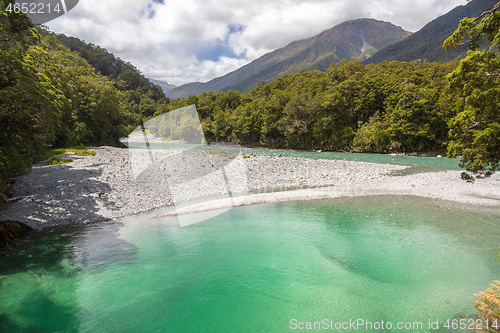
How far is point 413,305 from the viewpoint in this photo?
7070 mm

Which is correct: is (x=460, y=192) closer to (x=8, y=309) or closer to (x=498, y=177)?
(x=498, y=177)

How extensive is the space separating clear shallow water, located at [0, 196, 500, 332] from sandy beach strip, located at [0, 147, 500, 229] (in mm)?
2583

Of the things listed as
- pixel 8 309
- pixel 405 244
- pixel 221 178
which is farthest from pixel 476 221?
pixel 8 309

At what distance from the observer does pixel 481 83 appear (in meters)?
5.45

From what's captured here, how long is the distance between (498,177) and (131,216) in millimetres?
27869

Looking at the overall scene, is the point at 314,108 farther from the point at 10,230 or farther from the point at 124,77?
the point at 124,77

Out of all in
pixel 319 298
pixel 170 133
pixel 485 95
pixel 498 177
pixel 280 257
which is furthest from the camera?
pixel 170 133

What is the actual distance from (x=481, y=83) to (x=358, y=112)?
43.2 m

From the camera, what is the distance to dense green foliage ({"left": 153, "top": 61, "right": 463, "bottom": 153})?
3575 cm

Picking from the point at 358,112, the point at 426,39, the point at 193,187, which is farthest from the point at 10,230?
the point at 426,39

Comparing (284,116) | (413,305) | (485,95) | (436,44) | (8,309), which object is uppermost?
(436,44)

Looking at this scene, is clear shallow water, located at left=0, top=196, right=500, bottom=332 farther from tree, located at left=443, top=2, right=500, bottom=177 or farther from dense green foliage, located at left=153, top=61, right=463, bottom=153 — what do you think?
dense green foliage, located at left=153, top=61, right=463, bottom=153

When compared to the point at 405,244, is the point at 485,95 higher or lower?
Result: higher

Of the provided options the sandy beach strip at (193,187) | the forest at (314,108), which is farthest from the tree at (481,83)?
the sandy beach strip at (193,187)
